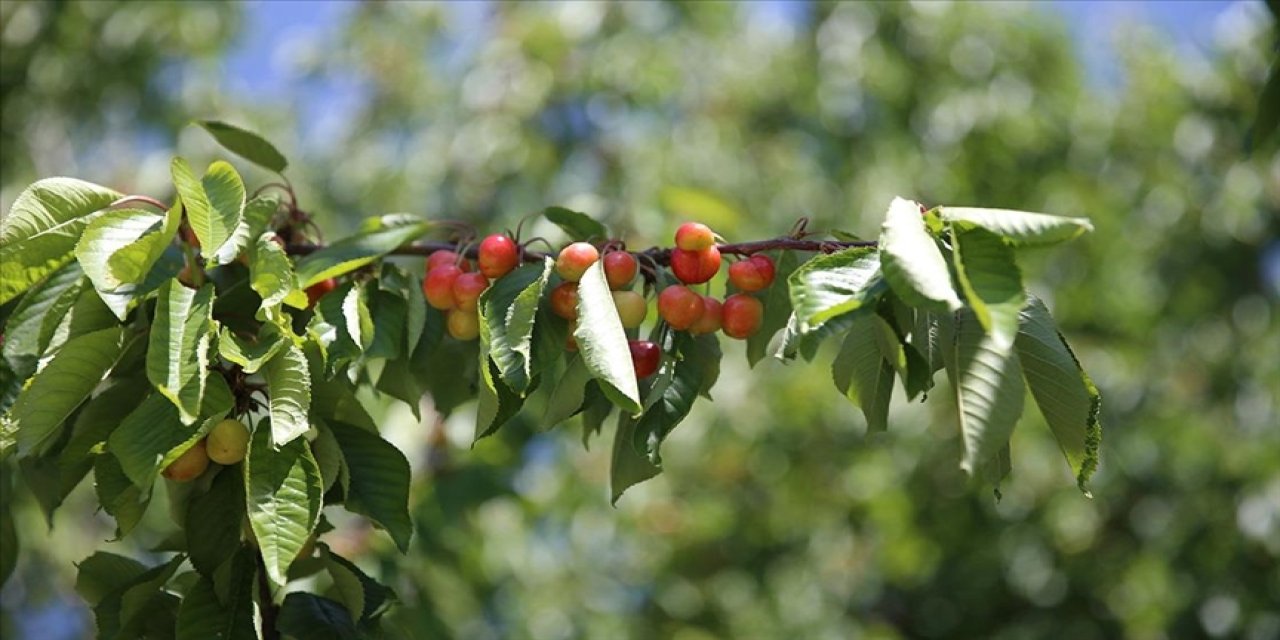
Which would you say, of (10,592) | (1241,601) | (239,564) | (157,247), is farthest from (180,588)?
(10,592)

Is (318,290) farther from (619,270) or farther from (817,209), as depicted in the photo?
(817,209)

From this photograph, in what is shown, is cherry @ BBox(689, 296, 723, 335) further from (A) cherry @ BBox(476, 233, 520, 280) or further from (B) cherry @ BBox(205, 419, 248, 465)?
(B) cherry @ BBox(205, 419, 248, 465)

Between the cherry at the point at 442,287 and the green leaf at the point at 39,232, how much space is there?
1.14 ft

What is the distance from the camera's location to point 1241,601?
397cm

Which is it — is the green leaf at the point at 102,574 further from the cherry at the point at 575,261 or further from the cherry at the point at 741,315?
the cherry at the point at 741,315

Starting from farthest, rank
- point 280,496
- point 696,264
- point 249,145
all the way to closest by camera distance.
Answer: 1. point 249,145
2. point 696,264
3. point 280,496

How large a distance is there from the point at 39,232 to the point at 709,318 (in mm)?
678

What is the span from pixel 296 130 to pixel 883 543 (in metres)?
3.19

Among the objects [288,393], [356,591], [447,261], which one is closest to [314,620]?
[356,591]

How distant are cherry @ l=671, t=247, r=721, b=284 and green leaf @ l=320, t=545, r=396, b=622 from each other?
0.45m

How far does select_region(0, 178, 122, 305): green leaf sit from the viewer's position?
4.21 ft

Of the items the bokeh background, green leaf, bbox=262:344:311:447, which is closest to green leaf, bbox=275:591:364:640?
green leaf, bbox=262:344:311:447

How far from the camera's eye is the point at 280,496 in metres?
1.13

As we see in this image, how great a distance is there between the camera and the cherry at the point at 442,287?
1399 mm
